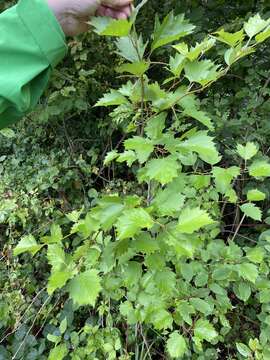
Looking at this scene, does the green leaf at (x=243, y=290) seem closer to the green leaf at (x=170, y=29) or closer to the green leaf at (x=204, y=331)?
the green leaf at (x=204, y=331)

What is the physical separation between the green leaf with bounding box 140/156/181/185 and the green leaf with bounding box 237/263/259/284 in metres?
0.50

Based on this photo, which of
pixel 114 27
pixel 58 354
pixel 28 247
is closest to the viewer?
pixel 114 27

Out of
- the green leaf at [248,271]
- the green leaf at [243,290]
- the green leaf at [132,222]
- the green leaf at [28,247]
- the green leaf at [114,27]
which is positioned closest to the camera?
the green leaf at [114,27]

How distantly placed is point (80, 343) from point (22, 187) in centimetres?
90

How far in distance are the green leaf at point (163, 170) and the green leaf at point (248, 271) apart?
0.50 m

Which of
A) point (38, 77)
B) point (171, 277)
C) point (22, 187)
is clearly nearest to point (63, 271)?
point (171, 277)

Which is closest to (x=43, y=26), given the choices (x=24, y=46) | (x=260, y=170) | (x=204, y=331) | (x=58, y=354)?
(x=24, y=46)

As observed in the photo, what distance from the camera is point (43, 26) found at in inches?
23.9

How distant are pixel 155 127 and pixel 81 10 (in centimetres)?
24

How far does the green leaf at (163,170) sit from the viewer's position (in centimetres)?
68

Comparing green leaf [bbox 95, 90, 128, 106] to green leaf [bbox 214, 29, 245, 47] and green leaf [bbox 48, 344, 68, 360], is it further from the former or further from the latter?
green leaf [bbox 48, 344, 68, 360]

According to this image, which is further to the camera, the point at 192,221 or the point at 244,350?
the point at 244,350

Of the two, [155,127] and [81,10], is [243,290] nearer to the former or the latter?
[155,127]

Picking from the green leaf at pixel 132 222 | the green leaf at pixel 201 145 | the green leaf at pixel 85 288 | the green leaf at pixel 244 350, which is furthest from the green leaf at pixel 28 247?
the green leaf at pixel 244 350
